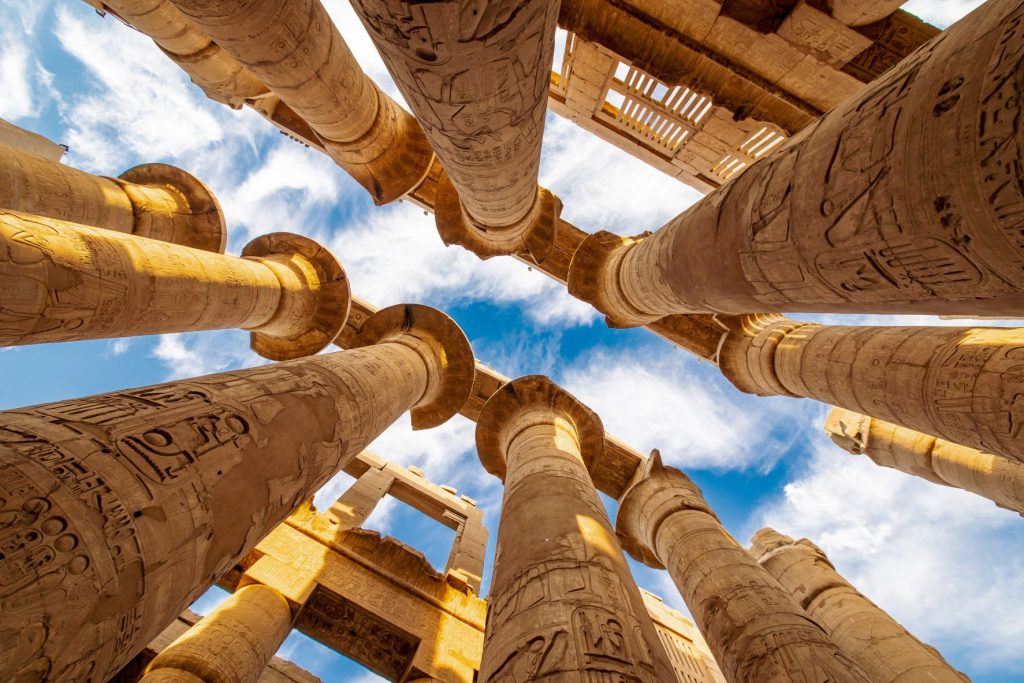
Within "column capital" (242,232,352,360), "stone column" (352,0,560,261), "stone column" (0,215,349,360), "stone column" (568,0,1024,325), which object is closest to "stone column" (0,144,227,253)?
"column capital" (242,232,352,360)

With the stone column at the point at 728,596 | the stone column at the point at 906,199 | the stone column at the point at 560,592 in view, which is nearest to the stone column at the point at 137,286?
the stone column at the point at 560,592

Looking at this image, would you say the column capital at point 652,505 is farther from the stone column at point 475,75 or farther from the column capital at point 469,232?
the stone column at point 475,75

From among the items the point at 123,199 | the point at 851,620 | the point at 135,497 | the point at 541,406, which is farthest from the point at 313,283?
the point at 851,620

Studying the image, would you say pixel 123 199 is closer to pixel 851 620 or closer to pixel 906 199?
pixel 906 199

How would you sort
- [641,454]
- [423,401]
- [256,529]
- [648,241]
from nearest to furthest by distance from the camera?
[256,529] < [648,241] < [423,401] < [641,454]

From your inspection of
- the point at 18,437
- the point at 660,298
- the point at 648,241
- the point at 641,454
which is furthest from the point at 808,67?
the point at 18,437

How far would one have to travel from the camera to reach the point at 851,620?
627 cm

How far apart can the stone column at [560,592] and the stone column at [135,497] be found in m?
1.74

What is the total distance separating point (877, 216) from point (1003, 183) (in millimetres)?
503

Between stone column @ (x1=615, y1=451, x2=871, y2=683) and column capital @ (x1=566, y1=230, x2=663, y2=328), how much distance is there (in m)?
2.67

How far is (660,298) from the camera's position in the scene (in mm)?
5602

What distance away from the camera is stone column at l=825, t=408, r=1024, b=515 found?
6.38m

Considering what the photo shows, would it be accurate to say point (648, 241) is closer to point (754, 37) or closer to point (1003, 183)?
point (754, 37)

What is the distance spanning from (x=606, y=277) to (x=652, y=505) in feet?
13.4
